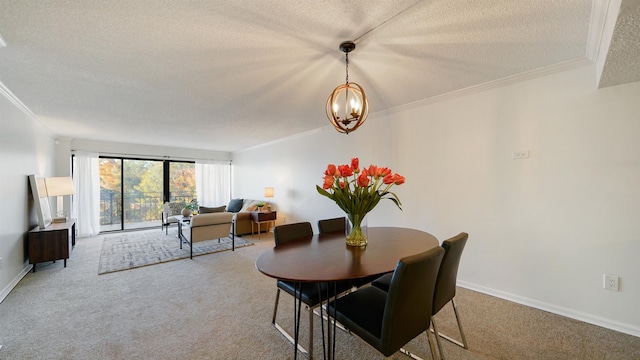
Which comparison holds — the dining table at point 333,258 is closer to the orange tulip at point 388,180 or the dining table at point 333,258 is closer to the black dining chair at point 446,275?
the black dining chair at point 446,275

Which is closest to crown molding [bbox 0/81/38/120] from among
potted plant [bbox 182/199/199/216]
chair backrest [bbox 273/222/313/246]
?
potted plant [bbox 182/199/199/216]

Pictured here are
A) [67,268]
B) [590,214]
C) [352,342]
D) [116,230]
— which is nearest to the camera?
[352,342]

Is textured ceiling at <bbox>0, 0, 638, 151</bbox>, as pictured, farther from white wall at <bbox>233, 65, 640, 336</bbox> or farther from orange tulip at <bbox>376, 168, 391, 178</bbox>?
orange tulip at <bbox>376, 168, 391, 178</bbox>

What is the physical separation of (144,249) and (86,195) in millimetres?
2718

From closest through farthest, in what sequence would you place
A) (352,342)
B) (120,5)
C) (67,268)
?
1. (120,5)
2. (352,342)
3. (67,268)

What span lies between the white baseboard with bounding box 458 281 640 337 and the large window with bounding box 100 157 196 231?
7.34 m

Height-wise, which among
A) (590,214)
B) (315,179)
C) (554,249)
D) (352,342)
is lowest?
(352,342)

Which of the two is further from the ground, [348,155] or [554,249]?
[348,155]

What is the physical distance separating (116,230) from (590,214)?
28.7 ft

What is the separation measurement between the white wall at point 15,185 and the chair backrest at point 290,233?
3.08 metres

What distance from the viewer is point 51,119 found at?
4027 millimetres

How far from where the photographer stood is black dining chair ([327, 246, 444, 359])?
120 cm

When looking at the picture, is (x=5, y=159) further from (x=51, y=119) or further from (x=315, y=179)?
(x=315, y=179)

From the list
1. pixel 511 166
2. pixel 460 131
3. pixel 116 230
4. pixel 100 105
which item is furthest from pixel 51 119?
pixel 511 166
